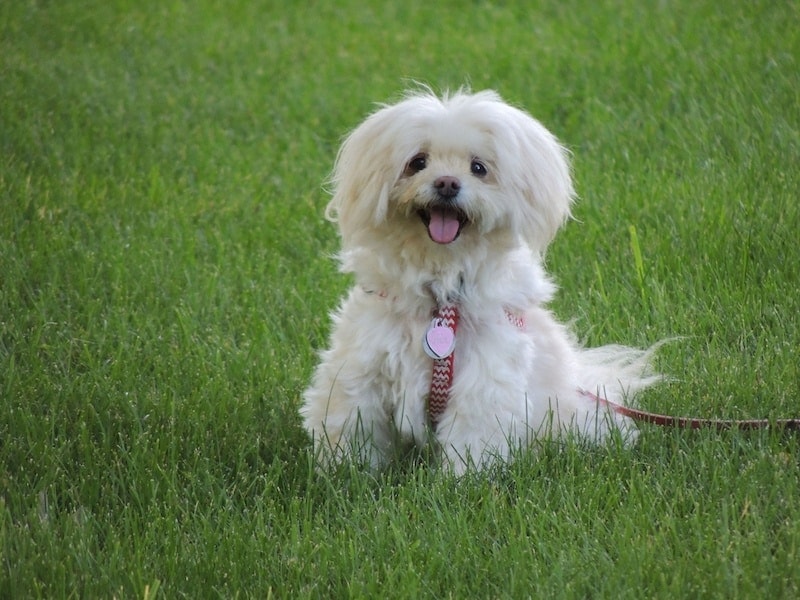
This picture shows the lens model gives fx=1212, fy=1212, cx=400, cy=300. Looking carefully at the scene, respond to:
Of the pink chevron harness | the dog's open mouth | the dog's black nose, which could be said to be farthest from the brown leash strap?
the dog's black nose

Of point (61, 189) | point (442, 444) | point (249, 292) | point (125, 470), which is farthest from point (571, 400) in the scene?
point (61, 189)

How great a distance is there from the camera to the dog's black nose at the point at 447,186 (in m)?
3.65

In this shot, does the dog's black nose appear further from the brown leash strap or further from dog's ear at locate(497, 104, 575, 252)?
the brown leash strap

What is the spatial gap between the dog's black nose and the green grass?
0.86m

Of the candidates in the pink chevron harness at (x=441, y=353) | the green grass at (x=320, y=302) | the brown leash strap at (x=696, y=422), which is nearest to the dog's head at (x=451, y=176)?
the pink chevron harness at (x=441, y=353)

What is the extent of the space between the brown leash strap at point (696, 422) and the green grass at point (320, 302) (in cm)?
5

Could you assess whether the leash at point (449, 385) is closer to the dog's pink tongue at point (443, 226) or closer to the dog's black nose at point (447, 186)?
the dog's pink tongue at point (443, 226)

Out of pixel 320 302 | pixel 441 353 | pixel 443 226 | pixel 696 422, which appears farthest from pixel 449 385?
pixel 320 302

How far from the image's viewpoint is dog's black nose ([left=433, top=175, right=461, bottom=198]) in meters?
3.65

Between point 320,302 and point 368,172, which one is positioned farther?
point 320,302

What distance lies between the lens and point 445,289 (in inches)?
152

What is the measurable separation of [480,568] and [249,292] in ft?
8.32

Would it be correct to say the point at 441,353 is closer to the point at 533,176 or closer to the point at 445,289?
the point at 445,289

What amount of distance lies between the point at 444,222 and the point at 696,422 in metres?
1.08
